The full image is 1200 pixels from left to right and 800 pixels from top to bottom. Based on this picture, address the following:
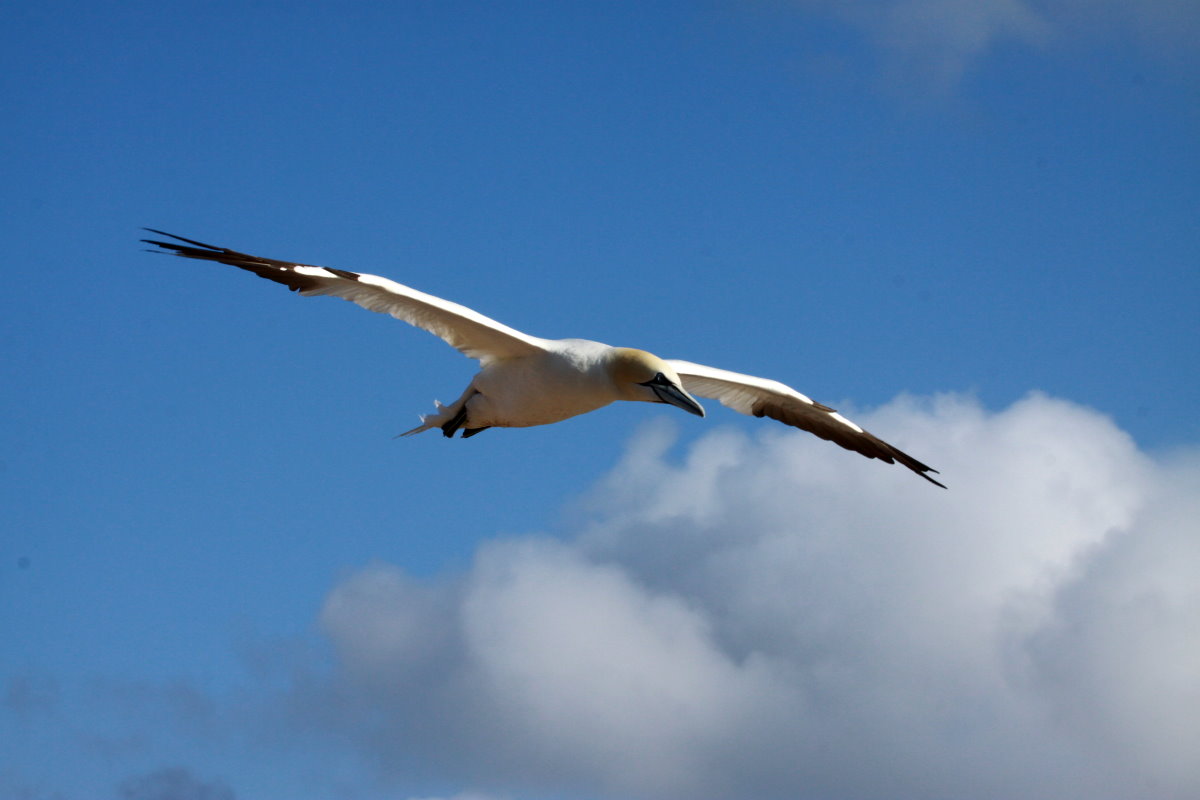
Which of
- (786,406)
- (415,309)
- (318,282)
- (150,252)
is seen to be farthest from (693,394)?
(150,252)

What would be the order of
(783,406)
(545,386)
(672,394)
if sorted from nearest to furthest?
(672,394) < (545,386) < (783,406)

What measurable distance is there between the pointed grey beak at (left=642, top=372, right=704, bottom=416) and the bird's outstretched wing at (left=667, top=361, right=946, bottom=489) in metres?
2.64

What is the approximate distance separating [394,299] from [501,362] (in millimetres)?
1203

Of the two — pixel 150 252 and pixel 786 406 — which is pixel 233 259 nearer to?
pixel 150 252

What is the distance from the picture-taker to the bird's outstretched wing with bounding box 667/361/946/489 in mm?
15320

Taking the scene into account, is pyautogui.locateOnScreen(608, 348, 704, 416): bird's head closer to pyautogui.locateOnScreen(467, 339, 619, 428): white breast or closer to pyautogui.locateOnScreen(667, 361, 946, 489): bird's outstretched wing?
pyautogui.locateOnScreen(467, 339, 619, 428): white breast

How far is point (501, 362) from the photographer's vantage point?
45.4ft

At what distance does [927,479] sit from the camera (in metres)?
15.3

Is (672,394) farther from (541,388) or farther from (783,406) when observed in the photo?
(783,406)

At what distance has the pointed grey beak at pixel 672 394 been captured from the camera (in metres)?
12.1

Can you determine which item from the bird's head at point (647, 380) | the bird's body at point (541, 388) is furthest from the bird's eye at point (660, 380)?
the bird's body at point (541, 388)

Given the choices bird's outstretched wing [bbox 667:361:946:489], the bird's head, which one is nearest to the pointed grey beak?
the bird's head

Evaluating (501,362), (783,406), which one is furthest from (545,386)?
(783,406)

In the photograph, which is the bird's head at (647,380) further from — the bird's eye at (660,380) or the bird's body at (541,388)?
the bird's body at (541,388)
